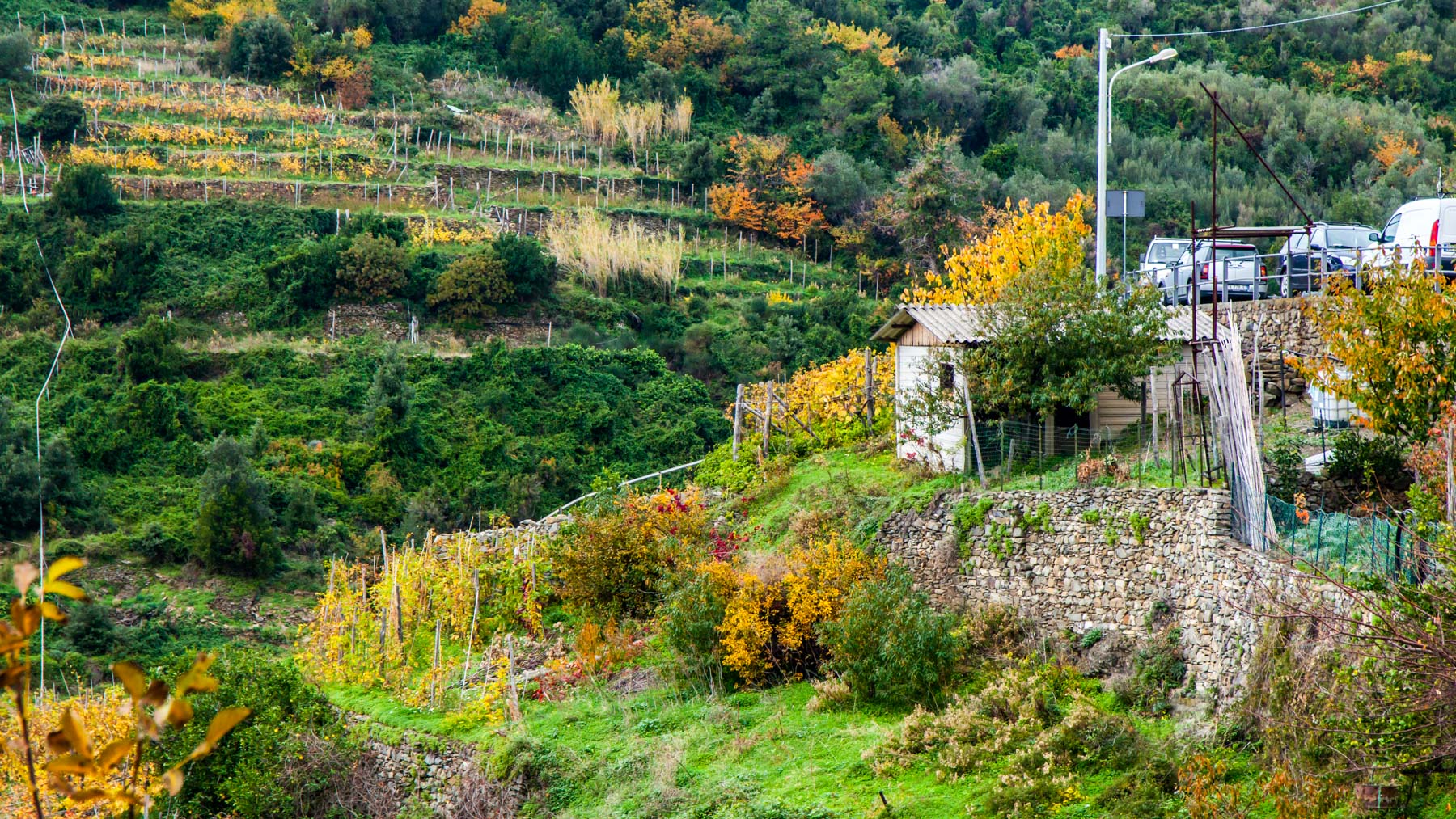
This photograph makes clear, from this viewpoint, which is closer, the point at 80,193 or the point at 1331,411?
the point at 1331,411

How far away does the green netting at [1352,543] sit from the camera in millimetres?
11383

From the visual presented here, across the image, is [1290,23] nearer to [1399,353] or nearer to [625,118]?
[625,118]

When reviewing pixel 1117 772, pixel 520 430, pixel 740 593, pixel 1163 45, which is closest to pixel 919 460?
pixel 740 593

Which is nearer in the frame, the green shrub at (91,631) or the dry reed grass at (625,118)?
the green shrub at (91,631)

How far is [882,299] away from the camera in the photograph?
4322 cm

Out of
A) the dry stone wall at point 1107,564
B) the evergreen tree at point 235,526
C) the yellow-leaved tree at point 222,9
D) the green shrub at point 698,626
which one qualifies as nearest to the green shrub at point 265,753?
the green shrub at point 698,626

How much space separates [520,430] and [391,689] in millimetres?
15243

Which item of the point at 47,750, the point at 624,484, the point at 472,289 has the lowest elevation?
the point at 47,750

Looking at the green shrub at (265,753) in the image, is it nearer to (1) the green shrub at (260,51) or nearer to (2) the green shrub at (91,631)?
(2) the green shrub at (91,631)

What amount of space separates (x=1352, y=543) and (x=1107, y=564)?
11.3ft

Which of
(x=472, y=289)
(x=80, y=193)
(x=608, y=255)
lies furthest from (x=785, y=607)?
(x=80, y=193)

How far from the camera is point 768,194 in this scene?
49469mm

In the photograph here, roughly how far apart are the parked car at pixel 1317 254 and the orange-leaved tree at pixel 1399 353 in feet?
22.2

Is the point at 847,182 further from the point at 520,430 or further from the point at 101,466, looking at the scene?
the point at 101,466
